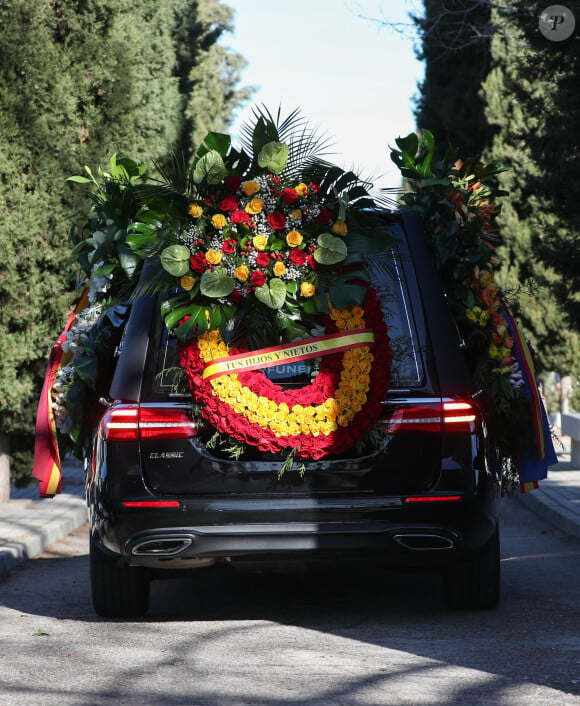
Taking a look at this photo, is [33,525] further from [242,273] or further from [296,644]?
[296,644]

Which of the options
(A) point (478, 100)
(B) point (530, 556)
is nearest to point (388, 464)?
(B) point (530, 556)

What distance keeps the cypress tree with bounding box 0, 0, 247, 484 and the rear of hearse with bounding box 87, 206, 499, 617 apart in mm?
6188

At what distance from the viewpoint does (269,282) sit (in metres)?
6.53

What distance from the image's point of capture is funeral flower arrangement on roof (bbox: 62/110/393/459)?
6.33m

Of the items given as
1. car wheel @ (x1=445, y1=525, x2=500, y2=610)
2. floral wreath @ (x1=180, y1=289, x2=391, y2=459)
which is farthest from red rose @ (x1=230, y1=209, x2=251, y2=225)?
car wheel @ (x1=445, y1=525, x2=500, y2=610)

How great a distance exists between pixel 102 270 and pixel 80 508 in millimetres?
5906

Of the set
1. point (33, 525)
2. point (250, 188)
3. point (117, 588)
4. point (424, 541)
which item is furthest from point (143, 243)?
point (33, 525)

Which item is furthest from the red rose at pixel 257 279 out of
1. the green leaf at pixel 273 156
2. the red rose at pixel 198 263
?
the green leaf at pixel 273 156

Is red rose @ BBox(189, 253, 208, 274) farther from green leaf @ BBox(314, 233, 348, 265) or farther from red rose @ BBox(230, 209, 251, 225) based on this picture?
green leaf @ BBox(314, 233, 348, 265)

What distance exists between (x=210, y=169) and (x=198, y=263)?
1.70ft

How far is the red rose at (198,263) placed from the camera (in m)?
6.48

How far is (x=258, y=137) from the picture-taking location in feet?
22.2

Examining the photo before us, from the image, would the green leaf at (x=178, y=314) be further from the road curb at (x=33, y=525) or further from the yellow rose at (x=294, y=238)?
the road curb at (x=33, y=525)

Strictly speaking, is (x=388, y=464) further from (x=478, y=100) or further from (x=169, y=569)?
(x=478, y=100)
